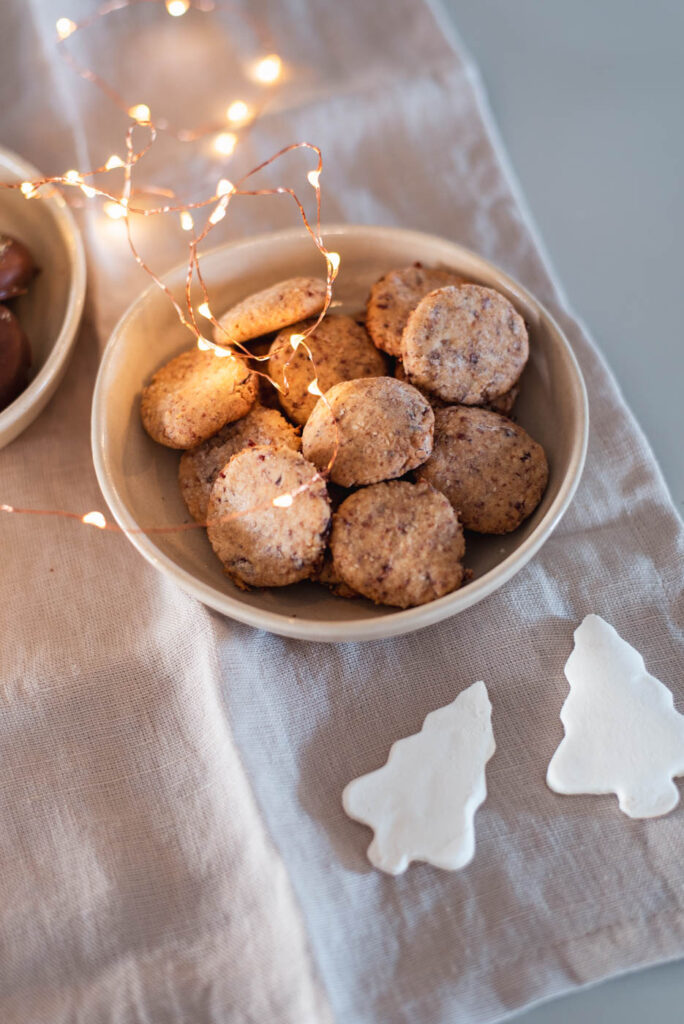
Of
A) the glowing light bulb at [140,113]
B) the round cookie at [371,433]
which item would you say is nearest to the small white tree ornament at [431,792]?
the round cookie at [371,433]

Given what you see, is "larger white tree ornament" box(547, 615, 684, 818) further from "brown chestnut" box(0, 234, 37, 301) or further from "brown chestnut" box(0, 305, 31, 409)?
"brown chestnut" box(0, 234, 37, 301)

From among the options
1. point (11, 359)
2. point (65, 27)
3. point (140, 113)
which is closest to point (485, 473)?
point (11, 359)

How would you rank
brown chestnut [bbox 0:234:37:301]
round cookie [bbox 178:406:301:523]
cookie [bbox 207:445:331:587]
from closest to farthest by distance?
cookie [bbox 207:445:331:587] → round cookie [bbox 178:406:301:523] → brown chestnut [bbox 0:234:37:301]

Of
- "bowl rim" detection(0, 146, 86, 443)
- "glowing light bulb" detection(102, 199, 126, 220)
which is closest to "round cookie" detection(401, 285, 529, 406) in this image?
"bowl rim" detection(0, 146, 86, 443)

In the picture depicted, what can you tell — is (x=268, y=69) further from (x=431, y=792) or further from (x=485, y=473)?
(x=431, y=792)

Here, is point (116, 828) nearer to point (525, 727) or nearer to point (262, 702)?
point (262, 702)

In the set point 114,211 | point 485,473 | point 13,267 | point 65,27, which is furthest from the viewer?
point 65,27

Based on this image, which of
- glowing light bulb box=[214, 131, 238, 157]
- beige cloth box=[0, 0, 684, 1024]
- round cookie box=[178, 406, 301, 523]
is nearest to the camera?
beige cloth box=[0, 0, 684, 1024]
